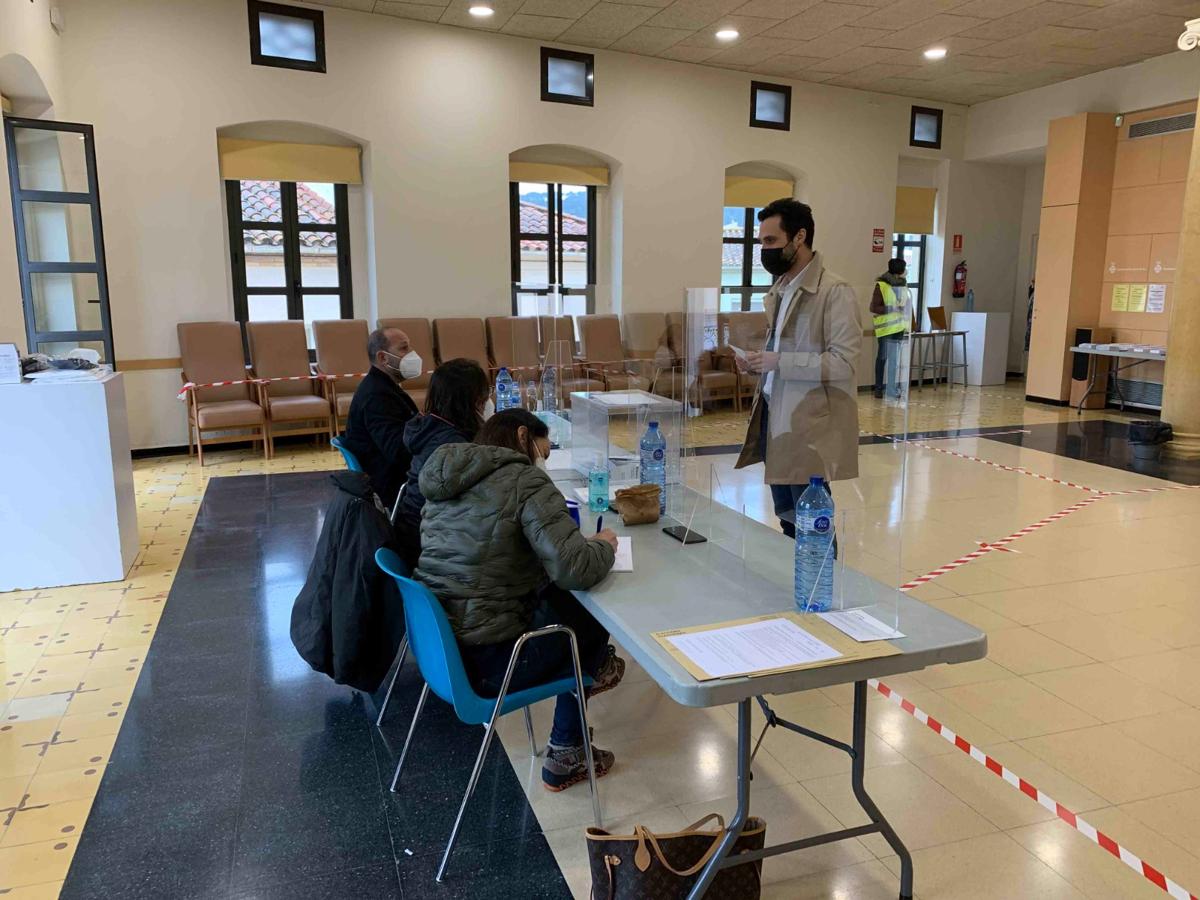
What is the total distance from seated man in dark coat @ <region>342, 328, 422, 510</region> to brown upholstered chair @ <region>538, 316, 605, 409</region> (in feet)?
2.66

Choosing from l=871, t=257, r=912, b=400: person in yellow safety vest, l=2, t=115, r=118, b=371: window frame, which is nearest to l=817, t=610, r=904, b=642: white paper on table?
l=871, t=257, r=912, b=400: person in yellow safety vest

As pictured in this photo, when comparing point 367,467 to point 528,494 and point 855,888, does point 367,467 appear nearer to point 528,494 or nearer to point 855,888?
point 528,494

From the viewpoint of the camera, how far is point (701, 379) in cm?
271

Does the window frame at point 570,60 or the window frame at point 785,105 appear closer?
the window frame at point 570,60

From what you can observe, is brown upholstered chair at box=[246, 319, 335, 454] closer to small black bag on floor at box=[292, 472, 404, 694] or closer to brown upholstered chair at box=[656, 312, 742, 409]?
small black bag on floor at box=[292, 472, 404, 694]

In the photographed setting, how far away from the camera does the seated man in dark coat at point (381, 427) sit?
12.1 ft

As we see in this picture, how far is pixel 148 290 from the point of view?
7.16 m

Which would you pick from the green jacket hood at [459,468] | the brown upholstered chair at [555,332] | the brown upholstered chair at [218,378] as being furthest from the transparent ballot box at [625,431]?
the brown upholstered chair at [218,378]

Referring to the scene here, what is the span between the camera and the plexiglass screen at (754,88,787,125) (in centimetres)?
985

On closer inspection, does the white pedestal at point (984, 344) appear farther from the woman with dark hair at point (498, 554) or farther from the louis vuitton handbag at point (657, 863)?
the louis vuitton handbag at point (657, 863)

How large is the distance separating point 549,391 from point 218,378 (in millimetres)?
3996

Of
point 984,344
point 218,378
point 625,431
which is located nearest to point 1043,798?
point 625,431

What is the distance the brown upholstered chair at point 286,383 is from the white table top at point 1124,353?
7.85m

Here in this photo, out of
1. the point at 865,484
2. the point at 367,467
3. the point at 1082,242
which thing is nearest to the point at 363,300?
the point at 367,467
